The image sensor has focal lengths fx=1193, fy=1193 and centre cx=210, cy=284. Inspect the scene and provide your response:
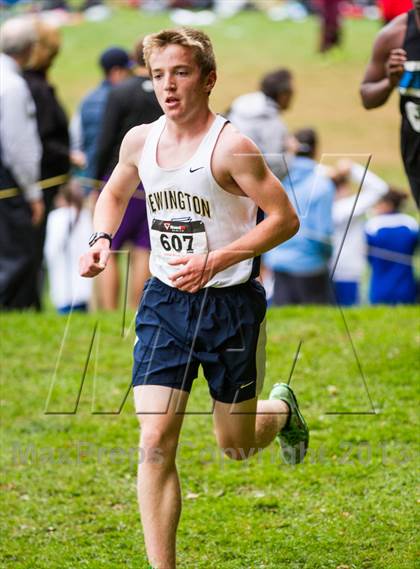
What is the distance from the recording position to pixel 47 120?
9.51m

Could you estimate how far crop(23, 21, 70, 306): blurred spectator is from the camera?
9.40 m

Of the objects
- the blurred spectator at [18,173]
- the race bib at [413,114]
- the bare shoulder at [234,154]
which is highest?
the bare shoulder at [234,154]

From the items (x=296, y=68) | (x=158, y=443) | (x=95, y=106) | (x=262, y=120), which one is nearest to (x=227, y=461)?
(x=158, y=443)

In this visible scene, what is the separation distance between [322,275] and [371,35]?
2236cm

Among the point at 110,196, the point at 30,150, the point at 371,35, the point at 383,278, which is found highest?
the point at 110,196

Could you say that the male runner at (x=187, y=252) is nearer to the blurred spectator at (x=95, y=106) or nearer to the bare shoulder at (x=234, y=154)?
the bare shoulder at (x=234, y=154)

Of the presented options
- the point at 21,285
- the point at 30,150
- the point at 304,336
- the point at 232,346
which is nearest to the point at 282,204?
the point at 232,346

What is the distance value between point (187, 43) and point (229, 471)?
8.17ft

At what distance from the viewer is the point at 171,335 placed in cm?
453

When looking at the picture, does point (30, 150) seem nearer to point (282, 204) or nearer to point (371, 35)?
point (282, 204)

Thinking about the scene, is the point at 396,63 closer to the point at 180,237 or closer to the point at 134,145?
the point at 134,145

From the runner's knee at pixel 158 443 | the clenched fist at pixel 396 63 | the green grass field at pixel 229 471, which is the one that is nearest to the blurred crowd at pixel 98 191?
the green grass field at pixel 229 471

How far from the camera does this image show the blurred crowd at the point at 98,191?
916cm

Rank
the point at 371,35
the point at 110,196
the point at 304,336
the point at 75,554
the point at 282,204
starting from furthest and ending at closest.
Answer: the point at 371,35 → the point at 304,336 → the point at 75,554 → the point at 110,196 → the point at 282,204
